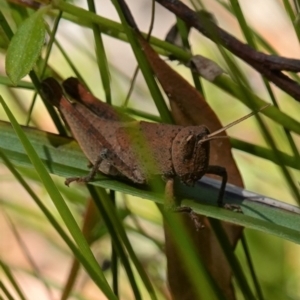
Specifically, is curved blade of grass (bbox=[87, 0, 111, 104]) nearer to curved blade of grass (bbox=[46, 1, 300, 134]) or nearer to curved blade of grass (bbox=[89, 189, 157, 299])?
curved blade of grass (bbox=[46, 1, 300, 134])

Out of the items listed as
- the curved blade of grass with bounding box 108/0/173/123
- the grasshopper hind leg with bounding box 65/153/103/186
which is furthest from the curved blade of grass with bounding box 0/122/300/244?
the curved blade of grass with bounding box 108/0/173/123

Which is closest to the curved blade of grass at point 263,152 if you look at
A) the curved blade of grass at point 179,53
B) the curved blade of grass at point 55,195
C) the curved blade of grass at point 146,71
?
the curved blade of grass at point 179,53

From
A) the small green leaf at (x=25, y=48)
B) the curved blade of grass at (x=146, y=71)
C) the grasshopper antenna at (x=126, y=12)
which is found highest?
the grasshopper antenna at (x=126, y=12)

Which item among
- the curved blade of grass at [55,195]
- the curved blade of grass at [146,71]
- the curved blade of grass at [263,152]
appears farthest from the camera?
the curved blade of grass at [263,152]

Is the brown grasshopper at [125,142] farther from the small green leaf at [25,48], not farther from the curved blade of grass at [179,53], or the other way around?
the small green leaf at [25,48]

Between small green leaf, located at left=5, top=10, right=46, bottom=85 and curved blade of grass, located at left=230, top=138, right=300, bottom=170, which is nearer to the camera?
small green leaf, located at left=5, top=10, right=46, bottom=85

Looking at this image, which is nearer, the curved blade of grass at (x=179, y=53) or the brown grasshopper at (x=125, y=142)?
the curved blade of grass at (x=179, y=53)

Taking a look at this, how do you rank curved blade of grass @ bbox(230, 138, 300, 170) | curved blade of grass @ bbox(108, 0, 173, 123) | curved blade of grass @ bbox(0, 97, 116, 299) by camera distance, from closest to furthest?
1. curved blade of grass @ bbox(0, 97, 116, 299)
2. curved blade of grass @ bbox(108, 0, 173, 123)
3. curved blade of grass @ bbox(230, 138, 300, 170)

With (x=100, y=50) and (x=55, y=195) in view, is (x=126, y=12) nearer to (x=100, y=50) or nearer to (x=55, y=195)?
(x=100, y=50)

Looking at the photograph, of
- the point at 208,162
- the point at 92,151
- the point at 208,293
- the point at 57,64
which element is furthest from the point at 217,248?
the point at 57,64
